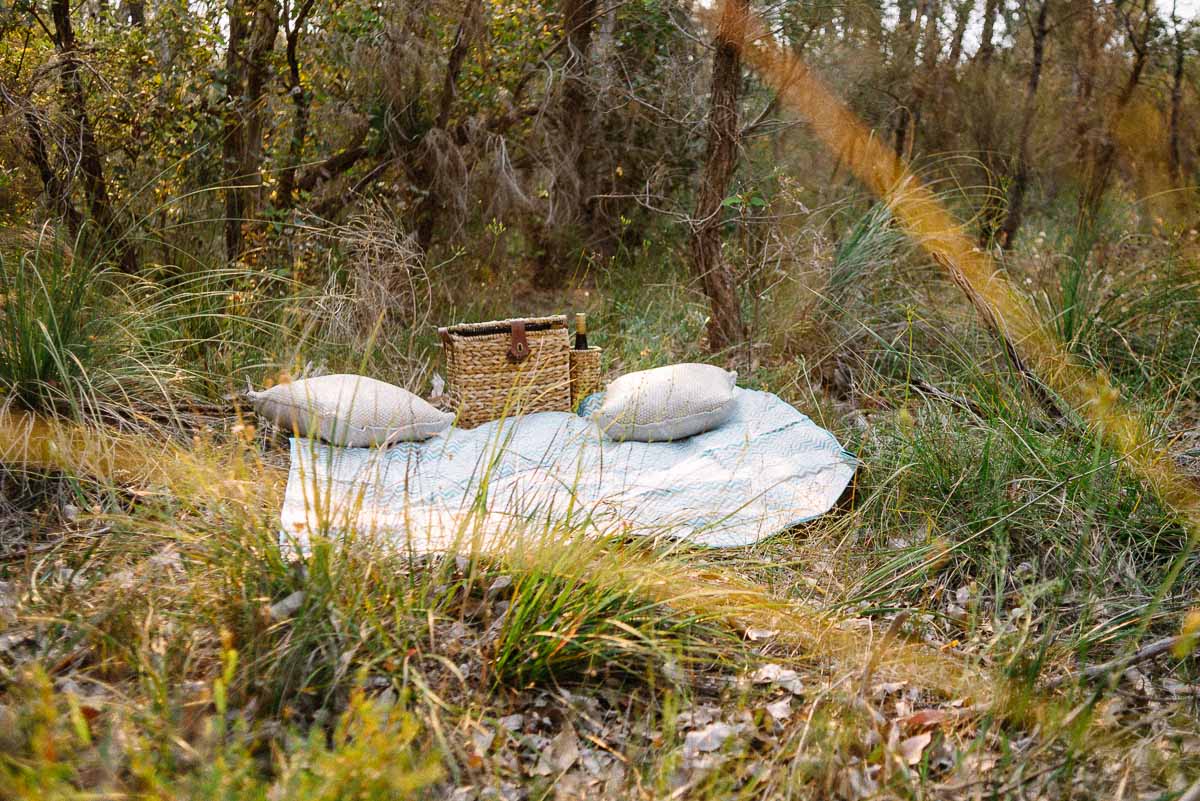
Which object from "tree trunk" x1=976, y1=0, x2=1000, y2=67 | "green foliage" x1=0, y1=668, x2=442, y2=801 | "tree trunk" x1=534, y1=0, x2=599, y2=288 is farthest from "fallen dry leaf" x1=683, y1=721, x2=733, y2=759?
"tree trunk" x1=976, y1=0, x2=1000, y2=67

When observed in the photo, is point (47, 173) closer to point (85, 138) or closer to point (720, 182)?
point (85, 138)

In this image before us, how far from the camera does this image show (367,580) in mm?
1895

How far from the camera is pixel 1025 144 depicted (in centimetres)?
584

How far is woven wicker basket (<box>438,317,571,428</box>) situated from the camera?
3.73m

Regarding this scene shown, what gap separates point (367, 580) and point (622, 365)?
266 cm

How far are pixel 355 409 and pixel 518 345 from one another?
0.77 m

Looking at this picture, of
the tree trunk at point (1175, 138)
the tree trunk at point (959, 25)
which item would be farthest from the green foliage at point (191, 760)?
the tree trunk at point (959, 25)

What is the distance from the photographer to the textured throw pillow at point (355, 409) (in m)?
3.15

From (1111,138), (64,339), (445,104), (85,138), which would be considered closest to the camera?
(64,339)

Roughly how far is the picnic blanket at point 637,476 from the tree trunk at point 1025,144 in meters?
3.12

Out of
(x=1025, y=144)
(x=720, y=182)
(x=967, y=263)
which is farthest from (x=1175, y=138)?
(x=720, y=182)

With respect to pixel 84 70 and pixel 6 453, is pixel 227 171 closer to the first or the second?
pixel 84 70

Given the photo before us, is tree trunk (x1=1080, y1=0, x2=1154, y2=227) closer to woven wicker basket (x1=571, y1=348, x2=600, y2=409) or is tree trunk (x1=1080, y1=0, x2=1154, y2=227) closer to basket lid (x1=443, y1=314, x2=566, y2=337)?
woven wicker basket (x1=571, y1=348, x2=600, y2=409)

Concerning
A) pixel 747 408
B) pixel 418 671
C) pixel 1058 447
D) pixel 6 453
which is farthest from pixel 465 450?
pixel 1058 447
